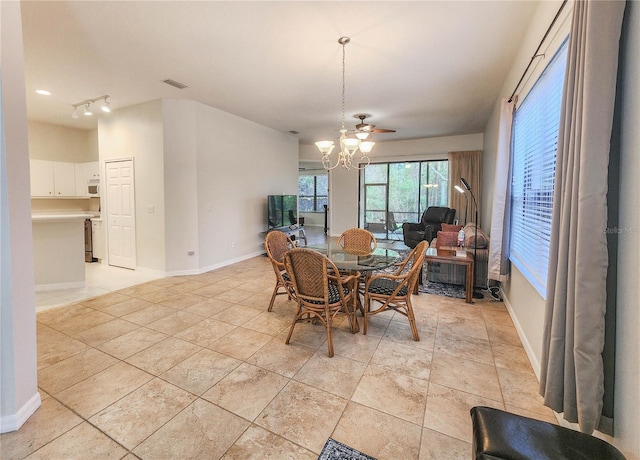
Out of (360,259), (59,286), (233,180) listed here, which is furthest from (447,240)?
(59,286)

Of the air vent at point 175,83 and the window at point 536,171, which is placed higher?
the air vent at point 175,83

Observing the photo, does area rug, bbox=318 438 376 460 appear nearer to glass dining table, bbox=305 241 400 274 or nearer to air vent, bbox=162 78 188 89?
glass dining table, bbox=305 241 400 274

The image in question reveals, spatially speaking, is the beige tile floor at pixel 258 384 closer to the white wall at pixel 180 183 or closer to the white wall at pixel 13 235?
the white wall at pixel 13 235

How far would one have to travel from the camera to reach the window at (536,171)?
2.11m

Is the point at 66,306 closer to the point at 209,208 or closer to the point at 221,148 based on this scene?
the point at 209,208

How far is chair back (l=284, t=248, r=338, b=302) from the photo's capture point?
2.32 metres

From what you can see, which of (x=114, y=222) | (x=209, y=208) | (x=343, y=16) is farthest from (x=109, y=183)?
(x=343, y=16)

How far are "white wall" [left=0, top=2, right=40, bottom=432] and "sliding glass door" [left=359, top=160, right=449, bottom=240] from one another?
7619 mm

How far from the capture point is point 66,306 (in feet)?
11.5

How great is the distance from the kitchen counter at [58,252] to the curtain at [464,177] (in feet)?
24.7

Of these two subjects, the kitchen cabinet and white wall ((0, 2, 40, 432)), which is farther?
the kitchen cabinet

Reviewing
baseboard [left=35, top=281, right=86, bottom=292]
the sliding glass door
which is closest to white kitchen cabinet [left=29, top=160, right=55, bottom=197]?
baseboard [left=35, top=281, right=86, bottom=292]

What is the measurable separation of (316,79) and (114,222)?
445 cm

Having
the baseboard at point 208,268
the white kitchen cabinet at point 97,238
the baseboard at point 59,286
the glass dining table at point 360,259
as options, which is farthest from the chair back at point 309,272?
the white kitchen cabinet at point 97,238
